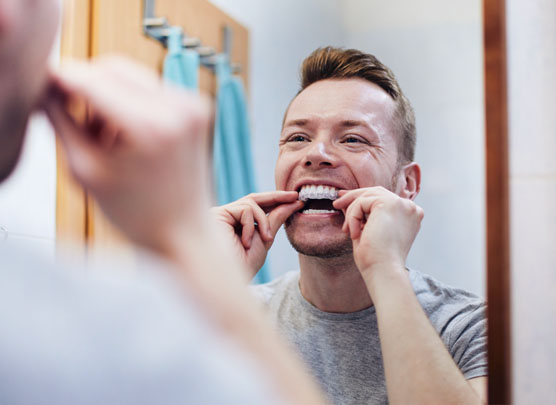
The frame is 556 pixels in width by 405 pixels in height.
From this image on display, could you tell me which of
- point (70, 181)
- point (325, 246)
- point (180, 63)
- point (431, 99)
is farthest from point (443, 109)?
point (70, 181)

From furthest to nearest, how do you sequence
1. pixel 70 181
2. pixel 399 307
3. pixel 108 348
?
pixel 399 307
pixel 70 181
pixel 108 348

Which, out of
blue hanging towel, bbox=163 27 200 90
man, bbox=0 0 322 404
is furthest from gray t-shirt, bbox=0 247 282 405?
blue hanging towel, bbox=163 27 200 90

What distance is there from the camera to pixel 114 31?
2.55 feet

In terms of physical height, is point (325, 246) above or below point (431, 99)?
below

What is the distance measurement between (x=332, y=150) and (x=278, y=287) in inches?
8.1

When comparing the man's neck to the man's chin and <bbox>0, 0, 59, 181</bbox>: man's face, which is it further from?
<bbox>0, 0, 59, 181</bbox>: man's face

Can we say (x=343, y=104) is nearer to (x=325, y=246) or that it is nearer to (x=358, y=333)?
(x=325, y=246)

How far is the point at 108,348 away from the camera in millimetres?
304

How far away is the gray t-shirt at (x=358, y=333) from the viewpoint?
28.5 inches

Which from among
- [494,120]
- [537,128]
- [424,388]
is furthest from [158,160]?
[537,128]

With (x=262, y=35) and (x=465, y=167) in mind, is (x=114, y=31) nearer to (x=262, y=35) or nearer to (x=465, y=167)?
(x=262, y=35)

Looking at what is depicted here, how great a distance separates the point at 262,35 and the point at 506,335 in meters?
0.57

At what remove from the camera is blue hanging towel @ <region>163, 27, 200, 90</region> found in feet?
2.61

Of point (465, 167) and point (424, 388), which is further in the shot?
point (465, 167)
